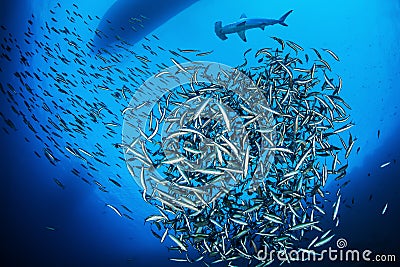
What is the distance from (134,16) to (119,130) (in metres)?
3.08

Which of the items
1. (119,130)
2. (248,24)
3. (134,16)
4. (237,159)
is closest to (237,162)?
(237,159)

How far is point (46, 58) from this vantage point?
9.07 metres

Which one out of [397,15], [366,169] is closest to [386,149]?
[366,169]

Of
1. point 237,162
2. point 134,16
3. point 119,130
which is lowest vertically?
point 237,162

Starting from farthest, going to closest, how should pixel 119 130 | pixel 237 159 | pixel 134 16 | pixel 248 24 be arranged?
pixel 119 130, pixel 134 16, pixel 248 24, pixel 237 159

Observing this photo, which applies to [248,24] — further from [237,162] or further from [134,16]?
[134,16]

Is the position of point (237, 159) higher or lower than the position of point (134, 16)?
lower

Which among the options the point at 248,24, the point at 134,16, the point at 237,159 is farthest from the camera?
the point at 134,16

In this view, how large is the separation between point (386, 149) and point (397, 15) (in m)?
3.56

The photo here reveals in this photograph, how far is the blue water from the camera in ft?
28.0

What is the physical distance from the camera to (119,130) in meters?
9.97

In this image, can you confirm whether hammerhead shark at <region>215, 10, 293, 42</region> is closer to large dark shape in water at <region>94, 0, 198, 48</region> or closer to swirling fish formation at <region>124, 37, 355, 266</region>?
swirling fish formation at <region>124, 37, 355, 266</region>

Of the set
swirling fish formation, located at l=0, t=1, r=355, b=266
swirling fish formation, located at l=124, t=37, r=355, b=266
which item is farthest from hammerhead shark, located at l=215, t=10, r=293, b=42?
swirling fish formation, located at l=124, t=37, r=355, b=266

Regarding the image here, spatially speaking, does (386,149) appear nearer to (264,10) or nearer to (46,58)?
(264,10)
